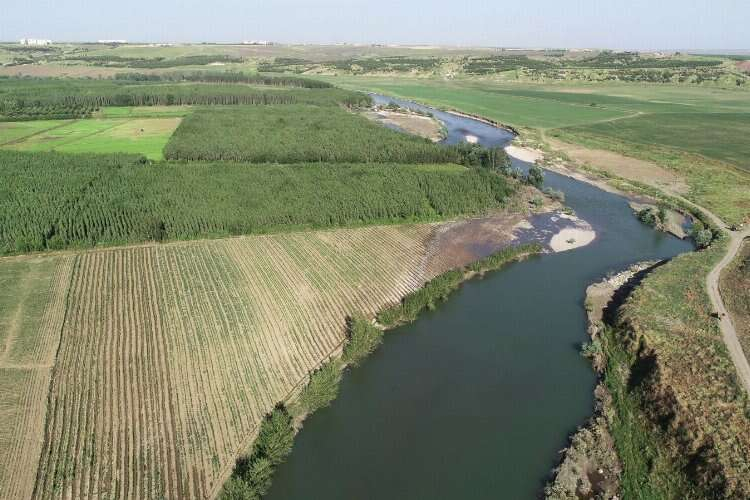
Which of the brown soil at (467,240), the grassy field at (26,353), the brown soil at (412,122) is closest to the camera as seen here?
the grassy field at (26,353)

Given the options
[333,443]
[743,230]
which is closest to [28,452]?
[333,443]

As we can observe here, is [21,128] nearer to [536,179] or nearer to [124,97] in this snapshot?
[124,97]

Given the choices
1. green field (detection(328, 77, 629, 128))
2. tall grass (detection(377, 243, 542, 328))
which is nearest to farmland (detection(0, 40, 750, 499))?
tall grass (detection(377, 243, 542, 328))

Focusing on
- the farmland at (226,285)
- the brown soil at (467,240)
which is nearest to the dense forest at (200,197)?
the farmland at (226,285)

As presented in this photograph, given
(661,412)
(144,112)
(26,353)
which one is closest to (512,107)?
(144,112)

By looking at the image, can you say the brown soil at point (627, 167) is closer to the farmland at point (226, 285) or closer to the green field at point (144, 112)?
the farmland at point (226, 285)

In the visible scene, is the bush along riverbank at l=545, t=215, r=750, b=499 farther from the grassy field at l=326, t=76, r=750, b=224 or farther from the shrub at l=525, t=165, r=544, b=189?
the shrub at l=525, t=165, r=544, b=189
